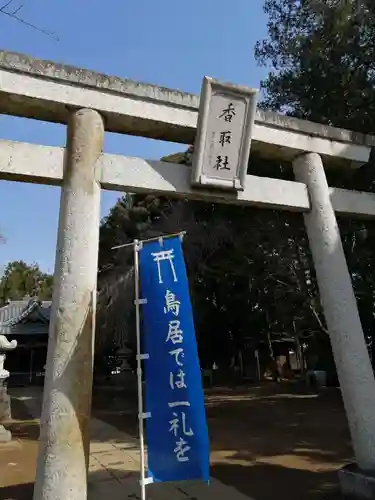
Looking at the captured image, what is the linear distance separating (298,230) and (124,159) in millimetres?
6905

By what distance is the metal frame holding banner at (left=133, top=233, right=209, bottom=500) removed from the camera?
161 inches

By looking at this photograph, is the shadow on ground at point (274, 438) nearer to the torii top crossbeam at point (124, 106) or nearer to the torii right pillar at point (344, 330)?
the torii right pillar at point (344, 330)

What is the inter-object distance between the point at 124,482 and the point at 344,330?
3.65 m

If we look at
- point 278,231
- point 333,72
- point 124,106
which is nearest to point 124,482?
point 124,106

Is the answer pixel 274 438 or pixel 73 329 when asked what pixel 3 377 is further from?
pixel 73 329

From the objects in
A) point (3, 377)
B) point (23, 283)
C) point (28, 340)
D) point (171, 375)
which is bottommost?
point (171, 375)

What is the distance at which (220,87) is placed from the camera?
17.8ft

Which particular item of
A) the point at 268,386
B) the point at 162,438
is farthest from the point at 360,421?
the point at 268,386

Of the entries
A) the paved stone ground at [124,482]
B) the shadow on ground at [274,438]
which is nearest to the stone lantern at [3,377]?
the shadow on ground at [274,438]

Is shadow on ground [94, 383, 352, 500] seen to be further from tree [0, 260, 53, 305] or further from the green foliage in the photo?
tree [0, 260, 53, 305]

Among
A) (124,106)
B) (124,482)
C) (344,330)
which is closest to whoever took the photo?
(124,106)

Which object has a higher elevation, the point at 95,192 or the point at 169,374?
the point at 95,192

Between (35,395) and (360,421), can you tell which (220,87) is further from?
(35,395)

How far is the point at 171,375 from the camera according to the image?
4.21 metres
